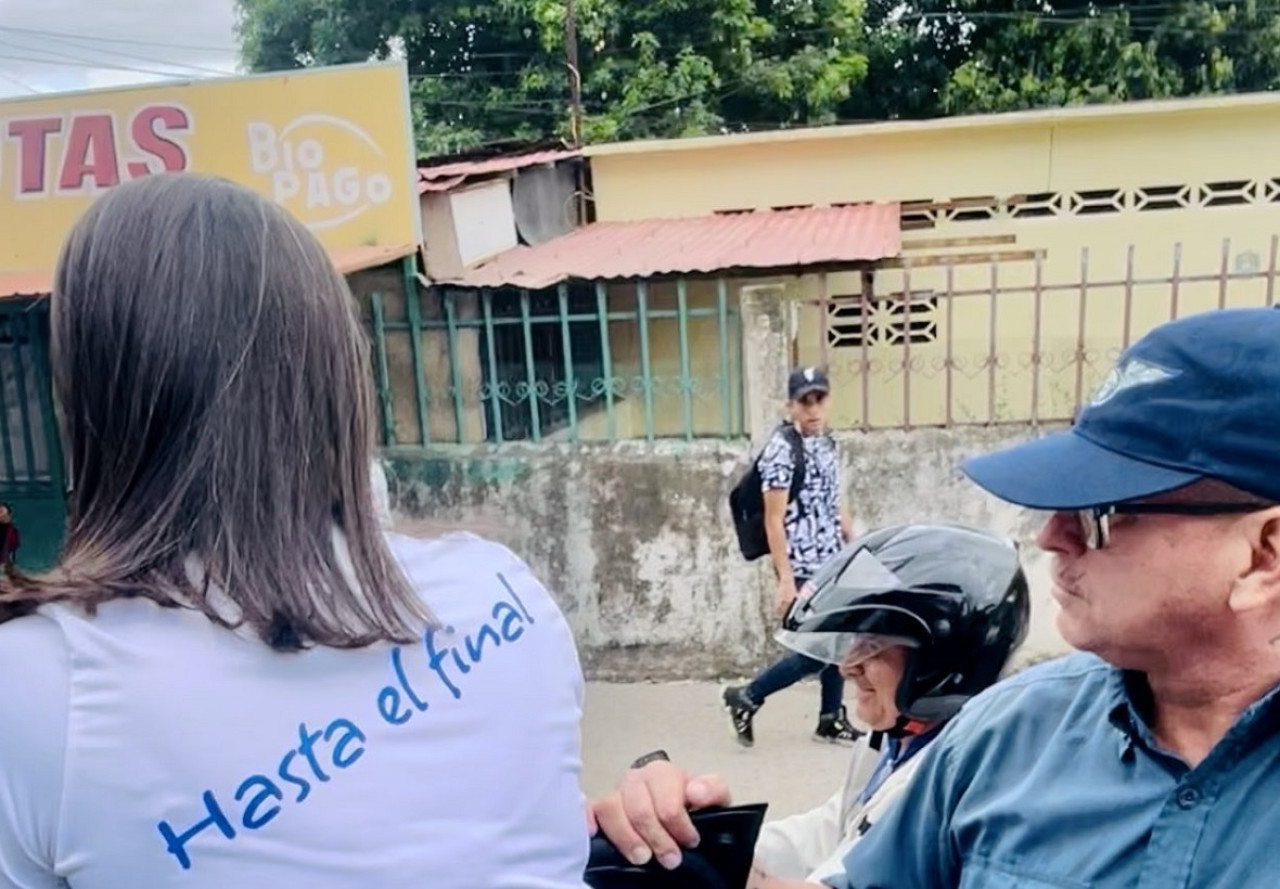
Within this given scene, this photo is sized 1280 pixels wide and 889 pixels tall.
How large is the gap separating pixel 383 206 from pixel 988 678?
12.0 ft

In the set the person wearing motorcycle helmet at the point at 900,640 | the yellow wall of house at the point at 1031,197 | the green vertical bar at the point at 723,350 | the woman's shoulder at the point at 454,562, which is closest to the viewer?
the woman's shoulder at the point at 454,562

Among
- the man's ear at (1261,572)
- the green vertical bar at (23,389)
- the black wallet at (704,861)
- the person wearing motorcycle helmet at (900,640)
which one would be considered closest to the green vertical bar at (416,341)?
the green vertical bar at (23,389)

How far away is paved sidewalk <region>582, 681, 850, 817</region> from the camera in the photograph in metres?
4.32

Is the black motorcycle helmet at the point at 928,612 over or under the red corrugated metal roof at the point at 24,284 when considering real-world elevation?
under

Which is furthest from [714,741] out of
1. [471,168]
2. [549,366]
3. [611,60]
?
[611,60]

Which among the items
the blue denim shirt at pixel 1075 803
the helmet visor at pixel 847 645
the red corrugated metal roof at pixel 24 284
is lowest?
the helmet visor at pixel 847 645

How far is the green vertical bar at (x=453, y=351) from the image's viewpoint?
17.3 ft

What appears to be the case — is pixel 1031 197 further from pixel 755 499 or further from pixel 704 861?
pixel 704 861

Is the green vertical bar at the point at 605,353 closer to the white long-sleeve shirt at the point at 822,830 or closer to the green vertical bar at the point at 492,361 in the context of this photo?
the green vertical bar at the point at 492,361

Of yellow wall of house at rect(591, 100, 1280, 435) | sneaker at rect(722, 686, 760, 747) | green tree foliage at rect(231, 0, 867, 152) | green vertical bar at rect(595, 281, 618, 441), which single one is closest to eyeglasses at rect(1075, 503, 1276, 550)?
sneaker at rect(722, 686, 760, 747)

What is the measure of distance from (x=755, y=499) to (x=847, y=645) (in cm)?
269

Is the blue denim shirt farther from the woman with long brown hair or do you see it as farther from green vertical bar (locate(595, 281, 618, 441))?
green vertical bar (locate(595, 281, 618, 441))

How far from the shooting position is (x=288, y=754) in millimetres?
899

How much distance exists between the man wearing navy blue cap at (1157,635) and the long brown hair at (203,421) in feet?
1.72
